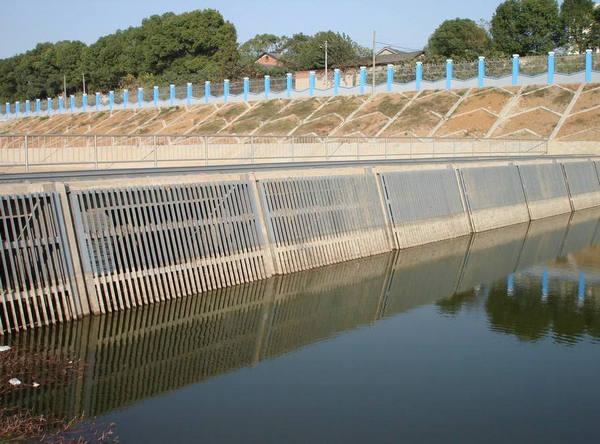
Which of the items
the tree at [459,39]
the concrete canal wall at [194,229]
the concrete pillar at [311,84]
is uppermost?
the tree at [459,39]

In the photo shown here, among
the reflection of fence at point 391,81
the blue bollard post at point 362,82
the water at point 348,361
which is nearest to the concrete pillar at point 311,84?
the reflection of fence at point 391,81

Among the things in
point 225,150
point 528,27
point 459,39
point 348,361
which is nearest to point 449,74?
point 459,39

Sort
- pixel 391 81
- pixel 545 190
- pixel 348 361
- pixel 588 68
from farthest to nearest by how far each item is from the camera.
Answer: pixel 391 81, pixel 588 68, pixel 545 190, pixel 348 361

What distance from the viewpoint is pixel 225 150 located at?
34781 mm

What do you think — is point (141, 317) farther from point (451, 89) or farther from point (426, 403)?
point (451, 89)

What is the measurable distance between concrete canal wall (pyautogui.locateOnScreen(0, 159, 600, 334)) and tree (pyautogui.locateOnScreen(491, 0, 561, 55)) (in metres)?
72.4

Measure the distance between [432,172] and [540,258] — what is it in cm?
455

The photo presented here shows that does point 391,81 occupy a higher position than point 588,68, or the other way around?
point 588,68

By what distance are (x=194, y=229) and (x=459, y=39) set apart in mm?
85767

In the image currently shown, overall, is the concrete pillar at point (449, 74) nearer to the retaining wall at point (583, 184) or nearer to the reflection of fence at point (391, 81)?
the reflection of fence at point (391, 81)

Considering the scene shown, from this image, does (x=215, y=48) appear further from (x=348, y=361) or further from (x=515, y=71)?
(x=348, y=361)

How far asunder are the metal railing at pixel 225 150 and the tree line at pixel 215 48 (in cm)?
4863

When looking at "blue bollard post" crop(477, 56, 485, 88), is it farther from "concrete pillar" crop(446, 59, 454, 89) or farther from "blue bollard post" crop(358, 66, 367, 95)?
"blue bollard post" crop(358, 66, 367, 95)

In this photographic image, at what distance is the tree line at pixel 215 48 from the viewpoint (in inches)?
3607
